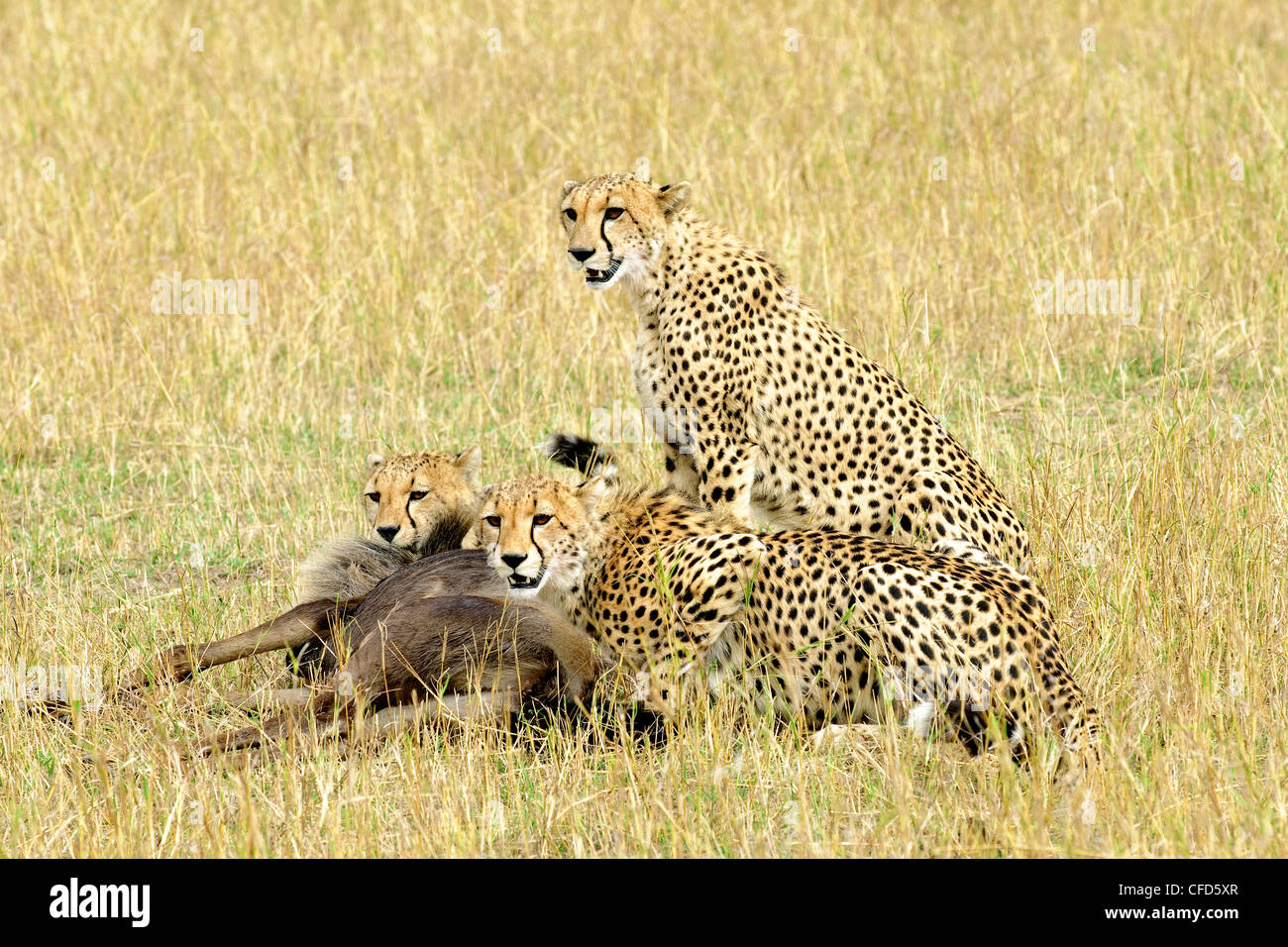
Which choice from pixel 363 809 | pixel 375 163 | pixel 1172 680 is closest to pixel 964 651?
pixel 1172 680

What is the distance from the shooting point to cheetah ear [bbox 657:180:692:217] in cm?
492

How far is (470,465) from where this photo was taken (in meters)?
5.09

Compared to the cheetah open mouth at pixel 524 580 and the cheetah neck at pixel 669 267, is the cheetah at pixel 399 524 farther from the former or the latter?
the cheetah neck at pixel 669 267

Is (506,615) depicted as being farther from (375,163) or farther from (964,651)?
(375,163)

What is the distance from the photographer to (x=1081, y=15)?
10.2 meters

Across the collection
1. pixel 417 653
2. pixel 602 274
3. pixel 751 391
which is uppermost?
pixel 602 274

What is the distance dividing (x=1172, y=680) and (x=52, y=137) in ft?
23.0

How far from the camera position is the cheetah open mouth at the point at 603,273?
4.87 m

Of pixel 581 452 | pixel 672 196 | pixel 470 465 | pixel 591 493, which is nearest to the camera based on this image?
pixel 591 493

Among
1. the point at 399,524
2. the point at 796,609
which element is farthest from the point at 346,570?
the point at 796,609

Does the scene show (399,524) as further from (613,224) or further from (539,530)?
(613,224)

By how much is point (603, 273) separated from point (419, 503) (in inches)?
35.2

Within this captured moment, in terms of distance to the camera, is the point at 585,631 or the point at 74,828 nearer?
the point at 74,828

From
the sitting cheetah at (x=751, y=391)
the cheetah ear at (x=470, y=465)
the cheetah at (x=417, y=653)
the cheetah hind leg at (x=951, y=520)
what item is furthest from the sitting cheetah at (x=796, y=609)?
the cheetah ear at (x=470, y=465)
